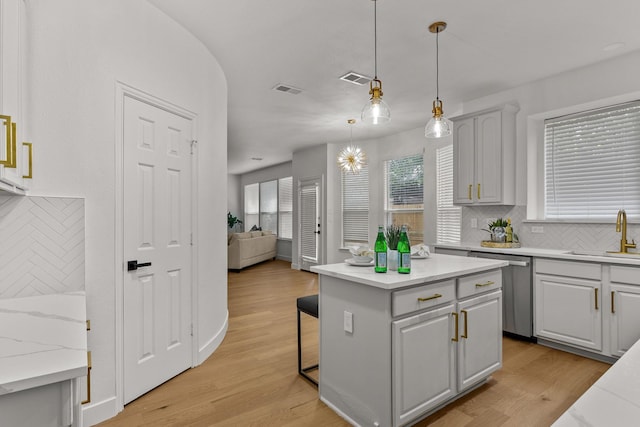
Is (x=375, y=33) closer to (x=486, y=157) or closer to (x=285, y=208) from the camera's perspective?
(x=486, y=157)

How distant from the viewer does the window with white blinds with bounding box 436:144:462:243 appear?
5359 mm

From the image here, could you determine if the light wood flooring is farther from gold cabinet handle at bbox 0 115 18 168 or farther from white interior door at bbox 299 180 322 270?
white interior door at bbox 299 180 322 270

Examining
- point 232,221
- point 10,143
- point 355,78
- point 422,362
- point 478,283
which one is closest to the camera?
point 10,143

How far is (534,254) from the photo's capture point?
3.34 metres

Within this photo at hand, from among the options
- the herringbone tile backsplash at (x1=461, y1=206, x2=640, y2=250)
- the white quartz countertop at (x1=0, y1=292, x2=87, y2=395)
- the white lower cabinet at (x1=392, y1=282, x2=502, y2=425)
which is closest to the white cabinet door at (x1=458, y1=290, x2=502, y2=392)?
the white lower cabinet at (x1=392, y1=282, x2=502, y2=425)

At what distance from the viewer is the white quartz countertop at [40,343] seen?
0.83 metres

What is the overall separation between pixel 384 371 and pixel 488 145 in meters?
3.19

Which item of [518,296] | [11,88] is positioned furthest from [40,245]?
[518,296]

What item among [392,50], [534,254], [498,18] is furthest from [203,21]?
[534,254]

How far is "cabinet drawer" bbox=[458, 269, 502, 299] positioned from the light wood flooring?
74cm

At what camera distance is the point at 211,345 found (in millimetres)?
3209

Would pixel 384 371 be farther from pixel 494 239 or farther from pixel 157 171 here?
pixel 494 239

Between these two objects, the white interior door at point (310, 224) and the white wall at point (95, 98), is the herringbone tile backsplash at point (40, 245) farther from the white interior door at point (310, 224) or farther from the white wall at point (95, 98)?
the white interior door at point (310, 224)

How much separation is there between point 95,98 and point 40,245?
0.94 m
